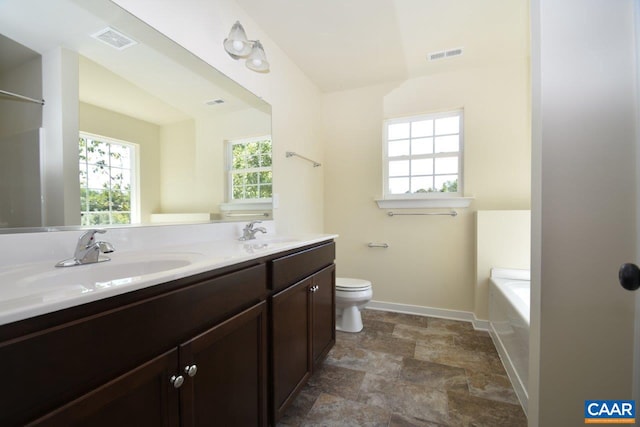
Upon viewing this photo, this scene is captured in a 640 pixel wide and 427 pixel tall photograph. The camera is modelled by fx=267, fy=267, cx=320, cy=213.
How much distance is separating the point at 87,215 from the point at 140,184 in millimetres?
249

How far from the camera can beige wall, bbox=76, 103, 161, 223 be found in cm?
107

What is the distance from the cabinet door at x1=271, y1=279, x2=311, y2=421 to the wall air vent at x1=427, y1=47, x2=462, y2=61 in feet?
7.12

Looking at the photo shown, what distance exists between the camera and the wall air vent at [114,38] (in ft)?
3.41

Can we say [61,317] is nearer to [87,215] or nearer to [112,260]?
[112,260]

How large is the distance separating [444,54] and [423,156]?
88 cm

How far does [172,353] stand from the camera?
2.34ft

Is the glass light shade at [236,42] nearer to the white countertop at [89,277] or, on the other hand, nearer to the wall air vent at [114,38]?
the wall air vent at [114,38]

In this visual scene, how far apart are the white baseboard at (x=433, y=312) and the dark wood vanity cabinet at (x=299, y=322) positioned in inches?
45.4

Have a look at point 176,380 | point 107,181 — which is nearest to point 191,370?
point 176,380

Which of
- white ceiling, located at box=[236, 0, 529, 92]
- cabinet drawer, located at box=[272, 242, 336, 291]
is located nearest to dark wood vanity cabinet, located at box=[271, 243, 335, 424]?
cabinet drawer, located at box=[272, 242, 336, 291]

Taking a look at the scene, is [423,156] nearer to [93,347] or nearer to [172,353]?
[172,353]

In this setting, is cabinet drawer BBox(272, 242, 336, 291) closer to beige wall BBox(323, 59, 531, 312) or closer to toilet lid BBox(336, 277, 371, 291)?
toilet lid BBox(336, 277, 371, 291)

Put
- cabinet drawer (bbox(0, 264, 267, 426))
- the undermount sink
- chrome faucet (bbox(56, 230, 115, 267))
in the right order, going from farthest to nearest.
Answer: chrome faucet (bbox(56, 230, 115, 267)), the undermount sink, cabinet drawer (bbox(0, 264, 267, 426))

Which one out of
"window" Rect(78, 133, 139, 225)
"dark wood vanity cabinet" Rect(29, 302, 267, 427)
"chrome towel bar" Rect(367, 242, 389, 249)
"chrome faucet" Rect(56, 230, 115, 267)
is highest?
"window" Rect(78, 133, 139, 225)
